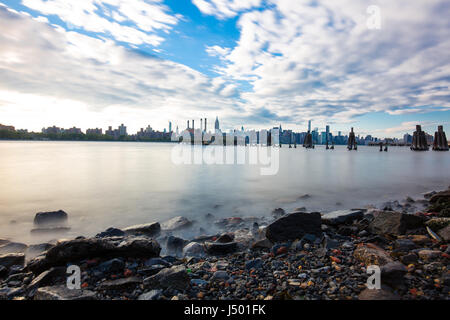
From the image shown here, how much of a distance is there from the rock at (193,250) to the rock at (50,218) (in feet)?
22.5

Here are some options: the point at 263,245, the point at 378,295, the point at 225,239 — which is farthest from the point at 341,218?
the point at 378,295

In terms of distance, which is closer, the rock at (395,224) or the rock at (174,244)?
the rock at (395,224)

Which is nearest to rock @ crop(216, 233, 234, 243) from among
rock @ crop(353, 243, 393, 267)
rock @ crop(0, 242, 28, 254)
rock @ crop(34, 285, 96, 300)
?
rock @ crop(353, 243, 393, 267)

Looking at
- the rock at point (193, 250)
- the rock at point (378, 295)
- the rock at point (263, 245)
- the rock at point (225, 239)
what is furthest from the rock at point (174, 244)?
the rock at point (378, 295)

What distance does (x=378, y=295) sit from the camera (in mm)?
A: 3562

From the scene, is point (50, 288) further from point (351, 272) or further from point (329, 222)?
point (329, 222)

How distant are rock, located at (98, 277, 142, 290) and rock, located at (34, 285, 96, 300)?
0.94ft

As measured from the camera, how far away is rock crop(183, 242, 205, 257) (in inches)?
255

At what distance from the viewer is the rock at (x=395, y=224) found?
22.4 feet

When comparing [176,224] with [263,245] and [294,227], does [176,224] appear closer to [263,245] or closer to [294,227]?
[263,245]

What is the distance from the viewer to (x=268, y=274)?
4738mm

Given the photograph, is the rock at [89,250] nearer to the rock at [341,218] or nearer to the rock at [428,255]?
the rock at [341,218]
